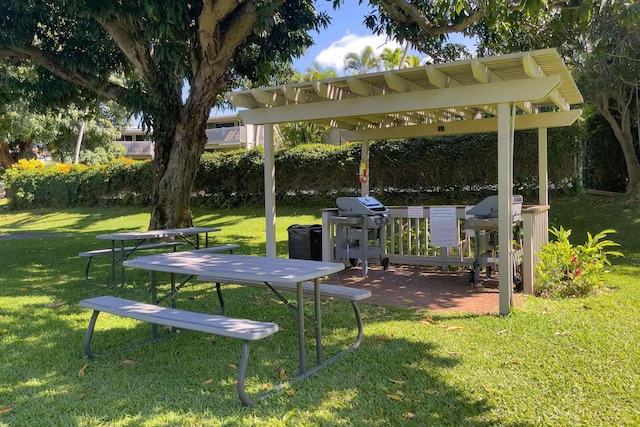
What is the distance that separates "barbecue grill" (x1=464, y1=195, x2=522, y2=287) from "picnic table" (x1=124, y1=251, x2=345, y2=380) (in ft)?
9.50

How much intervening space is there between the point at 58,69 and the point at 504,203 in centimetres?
941

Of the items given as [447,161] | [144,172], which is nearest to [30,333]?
[447,161]

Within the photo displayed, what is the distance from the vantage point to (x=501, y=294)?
5035mm

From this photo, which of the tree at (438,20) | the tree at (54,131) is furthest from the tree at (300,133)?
the tree at (438,20)

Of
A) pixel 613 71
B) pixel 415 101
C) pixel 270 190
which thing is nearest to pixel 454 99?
pixel 415 101

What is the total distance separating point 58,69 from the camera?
9977 mm

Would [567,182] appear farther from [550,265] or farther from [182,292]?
[182,292]

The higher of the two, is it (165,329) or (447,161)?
(447,161)

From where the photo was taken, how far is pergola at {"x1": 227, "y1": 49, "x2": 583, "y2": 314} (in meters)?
4.92

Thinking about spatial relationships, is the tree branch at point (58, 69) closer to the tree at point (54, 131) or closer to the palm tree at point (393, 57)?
the tree at point (54, 131)

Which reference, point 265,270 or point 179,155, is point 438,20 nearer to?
point 179,155

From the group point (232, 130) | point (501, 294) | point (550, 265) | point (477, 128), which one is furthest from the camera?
point (232, 130)

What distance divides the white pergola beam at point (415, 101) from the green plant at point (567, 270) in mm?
2143

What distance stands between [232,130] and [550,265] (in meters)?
30.6
